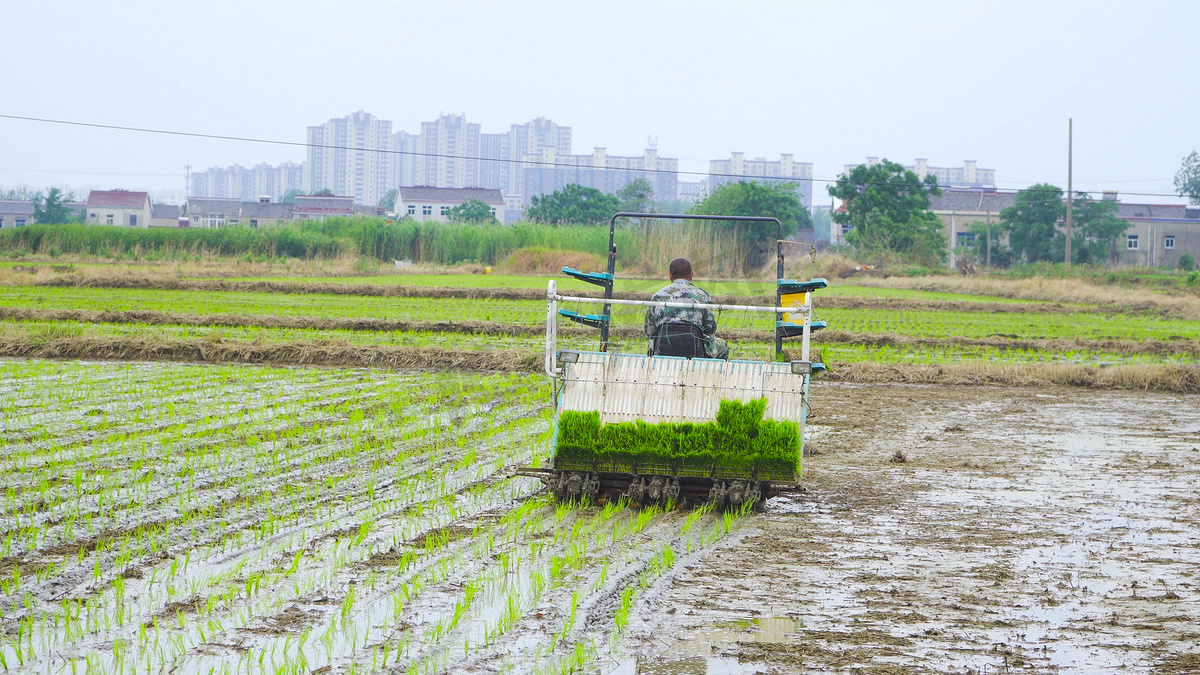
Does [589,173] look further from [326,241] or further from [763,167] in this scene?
[326,241]

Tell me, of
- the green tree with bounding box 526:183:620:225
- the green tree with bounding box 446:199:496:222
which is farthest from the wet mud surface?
the green tree with bounding box 446:199:496:222

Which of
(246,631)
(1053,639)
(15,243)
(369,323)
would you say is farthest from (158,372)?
(15,243)

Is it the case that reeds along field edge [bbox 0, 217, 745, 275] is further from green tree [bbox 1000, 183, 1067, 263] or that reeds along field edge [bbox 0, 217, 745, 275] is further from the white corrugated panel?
the white corrugated panel

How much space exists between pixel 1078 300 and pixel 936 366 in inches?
841

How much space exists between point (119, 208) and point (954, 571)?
Result: 10126cm

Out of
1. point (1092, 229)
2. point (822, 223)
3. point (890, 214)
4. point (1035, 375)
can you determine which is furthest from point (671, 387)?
point (822, 223)

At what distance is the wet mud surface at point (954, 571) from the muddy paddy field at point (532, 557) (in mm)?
23

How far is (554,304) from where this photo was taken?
6.93m

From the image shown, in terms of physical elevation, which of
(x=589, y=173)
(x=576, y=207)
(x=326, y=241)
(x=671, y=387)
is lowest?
(x=671, y=387)

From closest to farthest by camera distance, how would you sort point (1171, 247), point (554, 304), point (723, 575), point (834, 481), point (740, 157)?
point (723, 575), point (554, 304), point (834, 481), point (1171, 247), point (740, 157)

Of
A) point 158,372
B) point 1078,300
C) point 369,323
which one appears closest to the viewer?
point 158,372

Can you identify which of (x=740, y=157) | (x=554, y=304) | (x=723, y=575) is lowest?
(x=723, y=575)

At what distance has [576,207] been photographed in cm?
6681

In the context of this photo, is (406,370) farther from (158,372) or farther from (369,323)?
(369,323)
